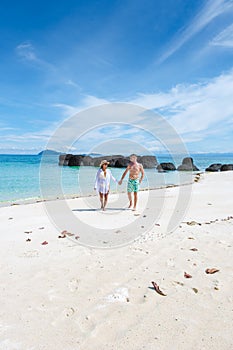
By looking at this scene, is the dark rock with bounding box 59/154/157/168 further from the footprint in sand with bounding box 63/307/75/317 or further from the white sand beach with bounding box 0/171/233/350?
the footprint in sand with bounding box 63/307/75/317

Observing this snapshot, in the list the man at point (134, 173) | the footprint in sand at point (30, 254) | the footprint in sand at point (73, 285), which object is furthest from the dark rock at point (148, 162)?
the footprint in sand at point (73, 285)

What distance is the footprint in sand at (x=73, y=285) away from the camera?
12.6 feet

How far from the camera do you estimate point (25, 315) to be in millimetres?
3201

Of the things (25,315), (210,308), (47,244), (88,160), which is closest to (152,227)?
(47,244)

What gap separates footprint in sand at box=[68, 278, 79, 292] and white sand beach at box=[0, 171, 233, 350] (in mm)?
16

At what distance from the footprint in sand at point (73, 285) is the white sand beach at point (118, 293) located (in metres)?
0.02

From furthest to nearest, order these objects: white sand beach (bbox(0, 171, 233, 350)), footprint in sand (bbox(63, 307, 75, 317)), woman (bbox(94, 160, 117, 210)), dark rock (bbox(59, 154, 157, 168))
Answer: dark rock (bbox(59, 154, 157, 168))
woman (bbox(94, 160, 117, 210))
footprint in sand (bbox(63, 307, 75, 317))
white sand beach (bbox(0, 171, 233, 350))

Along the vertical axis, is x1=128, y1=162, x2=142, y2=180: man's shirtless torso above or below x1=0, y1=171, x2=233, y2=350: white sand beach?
above

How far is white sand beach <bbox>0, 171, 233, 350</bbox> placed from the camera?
2809 mm

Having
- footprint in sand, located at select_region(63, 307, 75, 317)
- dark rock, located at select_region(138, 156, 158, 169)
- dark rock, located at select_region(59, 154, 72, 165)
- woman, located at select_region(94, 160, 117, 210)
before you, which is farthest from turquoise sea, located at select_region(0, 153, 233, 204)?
dark rock, located at select_region(59, 154, 72, 165)

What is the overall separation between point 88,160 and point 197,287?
55.0 meters

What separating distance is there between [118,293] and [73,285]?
2.51ft

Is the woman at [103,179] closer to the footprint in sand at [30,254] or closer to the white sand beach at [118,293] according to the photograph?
the white sand beach at [118,293]

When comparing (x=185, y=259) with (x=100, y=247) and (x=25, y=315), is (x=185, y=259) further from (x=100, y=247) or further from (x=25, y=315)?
(x=25, y=315)
